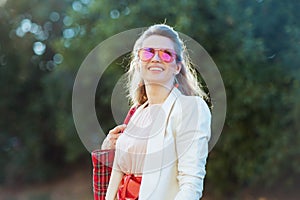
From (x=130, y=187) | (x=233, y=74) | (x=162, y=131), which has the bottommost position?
(x=130, y=187)

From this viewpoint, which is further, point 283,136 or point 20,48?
point 20,48

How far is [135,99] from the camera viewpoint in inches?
49.8

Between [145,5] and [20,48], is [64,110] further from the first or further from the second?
[145,5]

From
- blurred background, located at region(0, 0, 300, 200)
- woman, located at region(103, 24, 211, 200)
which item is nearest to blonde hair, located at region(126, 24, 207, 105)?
woman, located at region(103, 24, 211, 200)

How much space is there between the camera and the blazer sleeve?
3.29 ft

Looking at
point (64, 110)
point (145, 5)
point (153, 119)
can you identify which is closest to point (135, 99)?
point (153, 119)

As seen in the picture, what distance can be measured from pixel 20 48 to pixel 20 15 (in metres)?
0.39

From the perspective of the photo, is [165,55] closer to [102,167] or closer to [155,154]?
[155,154]

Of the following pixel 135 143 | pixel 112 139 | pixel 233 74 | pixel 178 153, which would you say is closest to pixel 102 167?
pixel 112 139

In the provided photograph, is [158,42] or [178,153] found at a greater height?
[158,42]

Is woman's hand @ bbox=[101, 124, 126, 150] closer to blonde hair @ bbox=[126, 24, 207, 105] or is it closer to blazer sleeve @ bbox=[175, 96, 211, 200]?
blonde hair @ bbox=[126, 24, 207, 105]

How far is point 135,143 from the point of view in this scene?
111cm

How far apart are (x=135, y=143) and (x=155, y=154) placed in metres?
0.08

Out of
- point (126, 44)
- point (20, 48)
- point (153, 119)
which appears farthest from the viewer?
point (20, 48)
